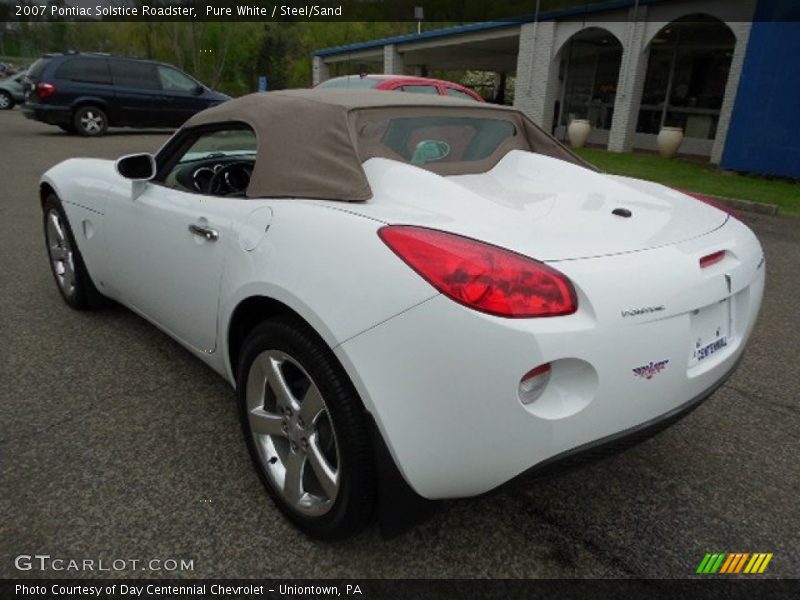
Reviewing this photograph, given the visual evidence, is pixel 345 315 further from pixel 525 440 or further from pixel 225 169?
pixel 225 169

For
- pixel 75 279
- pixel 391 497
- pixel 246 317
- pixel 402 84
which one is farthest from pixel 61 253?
pixel 402 84

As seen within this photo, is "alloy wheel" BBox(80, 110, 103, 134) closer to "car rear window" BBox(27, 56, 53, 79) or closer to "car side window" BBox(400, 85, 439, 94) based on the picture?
"car rear window" BBox(27, 56, 53, 79)

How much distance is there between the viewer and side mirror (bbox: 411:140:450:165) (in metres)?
2.43

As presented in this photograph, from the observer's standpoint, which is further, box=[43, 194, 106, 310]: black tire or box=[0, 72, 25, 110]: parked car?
box=[0, 72, 25, 110]: parked car

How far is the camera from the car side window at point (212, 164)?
2770 mm

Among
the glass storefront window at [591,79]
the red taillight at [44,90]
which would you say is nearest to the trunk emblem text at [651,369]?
the red taillight at [44,90]

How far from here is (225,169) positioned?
2.96 metres

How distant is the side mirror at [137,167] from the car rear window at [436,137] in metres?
1.15

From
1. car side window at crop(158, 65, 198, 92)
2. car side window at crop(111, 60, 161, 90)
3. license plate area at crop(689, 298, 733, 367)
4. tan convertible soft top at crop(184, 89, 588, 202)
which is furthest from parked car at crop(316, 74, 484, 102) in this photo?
license plate area at crop(689, 298, 733, 367)

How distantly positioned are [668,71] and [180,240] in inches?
643

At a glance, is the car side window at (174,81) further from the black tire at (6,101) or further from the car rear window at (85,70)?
the black tire at (6,101)

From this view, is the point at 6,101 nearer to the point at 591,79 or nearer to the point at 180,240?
the point at 591,79

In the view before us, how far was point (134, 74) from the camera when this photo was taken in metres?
14.7

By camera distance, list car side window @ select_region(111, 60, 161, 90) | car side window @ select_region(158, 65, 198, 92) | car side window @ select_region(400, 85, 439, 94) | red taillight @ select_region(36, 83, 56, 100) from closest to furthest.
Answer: car side window @ select_region(400, 85, 439, 94) < red taillight @ select_region(36, 83, 56, 100) < car side window @ select_region(111, 60, 161, 90) < car side window @ select_region(158, 65, 198, 92)
